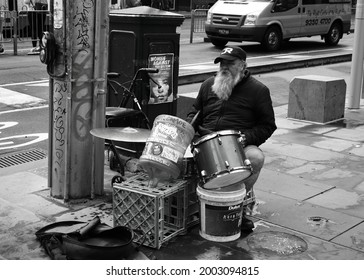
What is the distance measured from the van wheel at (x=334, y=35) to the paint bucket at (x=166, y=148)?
1778 centimetres

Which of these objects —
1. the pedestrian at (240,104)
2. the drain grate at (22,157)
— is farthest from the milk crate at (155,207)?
the drain grate at (22,157)

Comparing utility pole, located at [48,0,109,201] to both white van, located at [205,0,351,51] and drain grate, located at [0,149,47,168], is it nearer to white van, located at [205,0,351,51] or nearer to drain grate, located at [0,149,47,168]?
drain grate, located at [0,149,47,168]

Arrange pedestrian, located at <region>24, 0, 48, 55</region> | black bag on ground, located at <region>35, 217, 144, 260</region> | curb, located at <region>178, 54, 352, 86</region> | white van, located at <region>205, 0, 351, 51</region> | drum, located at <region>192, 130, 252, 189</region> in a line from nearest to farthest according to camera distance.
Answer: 1. black bag on ground, located at <region>35, 217, 144, 260</region>
2. drum, located at <region>192, 130, 252, 189</region>
3. curb, located at <region>178, 54, 352, 86</region>
4. pedestrian, located at <region>24, 0, 48, 55</region>
5. white van, located at <region>205, 0, 351, 51</region>

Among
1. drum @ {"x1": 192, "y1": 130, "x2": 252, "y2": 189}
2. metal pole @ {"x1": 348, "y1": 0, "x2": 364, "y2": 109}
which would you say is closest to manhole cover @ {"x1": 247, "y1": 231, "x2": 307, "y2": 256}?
drum @ {"x1": 192, "y1": 130, "x2": 252, "y2": 189}

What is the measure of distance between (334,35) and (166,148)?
18263 mm

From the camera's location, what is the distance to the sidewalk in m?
4.79

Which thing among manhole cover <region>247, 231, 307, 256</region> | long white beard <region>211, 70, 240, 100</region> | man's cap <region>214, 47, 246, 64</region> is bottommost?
manhole cover <region>247, 231, 307, 256</region>

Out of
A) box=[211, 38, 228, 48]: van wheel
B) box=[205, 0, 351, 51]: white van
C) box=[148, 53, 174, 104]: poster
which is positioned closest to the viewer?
box=[148, 53, 174, 104]: poster

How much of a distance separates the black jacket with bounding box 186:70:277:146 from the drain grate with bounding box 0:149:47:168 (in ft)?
8.90

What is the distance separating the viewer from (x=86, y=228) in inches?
180

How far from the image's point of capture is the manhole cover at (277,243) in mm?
4823

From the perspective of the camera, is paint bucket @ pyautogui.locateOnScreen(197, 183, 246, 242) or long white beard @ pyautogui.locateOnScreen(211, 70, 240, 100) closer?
paint bucket @ pyautogui.locateOnScreen(197, 183, 246, 242)

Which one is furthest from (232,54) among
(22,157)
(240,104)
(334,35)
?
(334,35)
